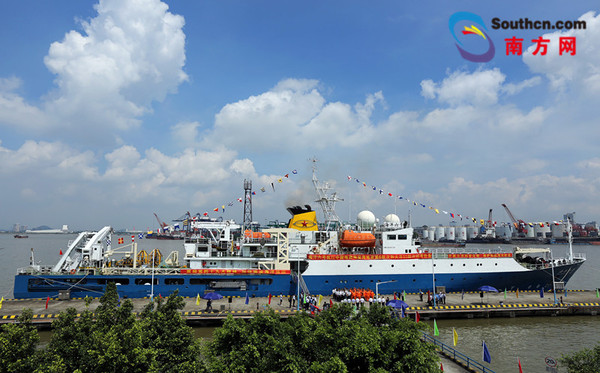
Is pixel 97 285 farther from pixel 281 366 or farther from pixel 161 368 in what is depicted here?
pixel 281 366

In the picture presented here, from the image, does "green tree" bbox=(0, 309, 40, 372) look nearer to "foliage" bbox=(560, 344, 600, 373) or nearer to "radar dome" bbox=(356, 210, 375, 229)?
"foliage" bbox=(560, 344, 600, 373)

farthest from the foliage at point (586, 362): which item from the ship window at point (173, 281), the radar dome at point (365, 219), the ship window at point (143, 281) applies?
the ship window at point (143, 281)

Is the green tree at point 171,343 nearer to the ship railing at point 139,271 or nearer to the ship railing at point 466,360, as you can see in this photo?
the ship railing at point 466,360

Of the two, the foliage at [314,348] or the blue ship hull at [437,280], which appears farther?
the blue ship hull at [437,280]

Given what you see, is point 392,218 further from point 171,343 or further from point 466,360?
point 171,343

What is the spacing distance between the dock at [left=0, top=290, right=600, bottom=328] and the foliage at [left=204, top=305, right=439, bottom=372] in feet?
45.6

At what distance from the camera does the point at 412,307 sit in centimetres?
2822

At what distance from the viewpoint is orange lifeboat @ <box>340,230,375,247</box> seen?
1377 inches

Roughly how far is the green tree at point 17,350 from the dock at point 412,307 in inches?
581

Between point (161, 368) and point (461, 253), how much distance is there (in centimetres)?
2968

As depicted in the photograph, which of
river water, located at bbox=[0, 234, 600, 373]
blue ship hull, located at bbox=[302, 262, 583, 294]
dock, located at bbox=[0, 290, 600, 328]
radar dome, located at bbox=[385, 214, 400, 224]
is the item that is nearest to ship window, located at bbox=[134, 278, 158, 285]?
dock, located at bbox=[0, 290, 600, 328]

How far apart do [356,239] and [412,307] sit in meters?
8.95

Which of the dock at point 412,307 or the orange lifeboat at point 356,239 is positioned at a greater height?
the orange lifeboat at point 356,239

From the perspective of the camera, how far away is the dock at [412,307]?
85.5 feet
